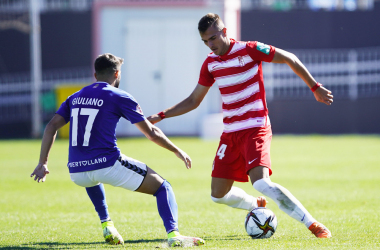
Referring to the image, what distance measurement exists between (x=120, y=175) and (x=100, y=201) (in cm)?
66

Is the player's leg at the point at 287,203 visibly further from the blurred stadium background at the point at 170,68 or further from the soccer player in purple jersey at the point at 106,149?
the blurred stadium background at the point at 170,68

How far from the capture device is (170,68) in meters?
20.5

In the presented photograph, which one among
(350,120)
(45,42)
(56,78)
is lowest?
(350,120)

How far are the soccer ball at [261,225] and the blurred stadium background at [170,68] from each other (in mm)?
14894

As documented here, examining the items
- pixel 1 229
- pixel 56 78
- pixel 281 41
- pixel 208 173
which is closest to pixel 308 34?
pixel 281 41

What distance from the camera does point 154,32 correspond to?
20.5 m

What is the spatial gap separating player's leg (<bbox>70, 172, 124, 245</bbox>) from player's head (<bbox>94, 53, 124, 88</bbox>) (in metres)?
0.89

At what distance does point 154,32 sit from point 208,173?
10.7 meters

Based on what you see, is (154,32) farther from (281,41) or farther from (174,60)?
(281,41)

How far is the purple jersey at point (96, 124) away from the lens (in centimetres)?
478

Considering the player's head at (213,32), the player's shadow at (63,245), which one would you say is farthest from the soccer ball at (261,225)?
→ the player's head at (213,32)

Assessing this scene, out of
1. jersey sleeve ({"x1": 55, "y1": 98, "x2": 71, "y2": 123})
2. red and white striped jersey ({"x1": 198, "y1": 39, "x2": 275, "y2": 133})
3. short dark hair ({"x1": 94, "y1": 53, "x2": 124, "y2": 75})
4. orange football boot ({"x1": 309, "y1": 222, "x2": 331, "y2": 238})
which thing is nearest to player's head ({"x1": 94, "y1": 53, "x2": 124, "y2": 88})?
short dark hair ({"x1": 94, "y1": 53, "x2": 124, "y2": 75})

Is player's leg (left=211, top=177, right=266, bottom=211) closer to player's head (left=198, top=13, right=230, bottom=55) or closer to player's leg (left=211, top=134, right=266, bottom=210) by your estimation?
player's leg (left=211, top=134, right=266, bottom=210)

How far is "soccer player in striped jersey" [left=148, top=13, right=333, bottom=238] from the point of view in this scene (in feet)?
16.6
